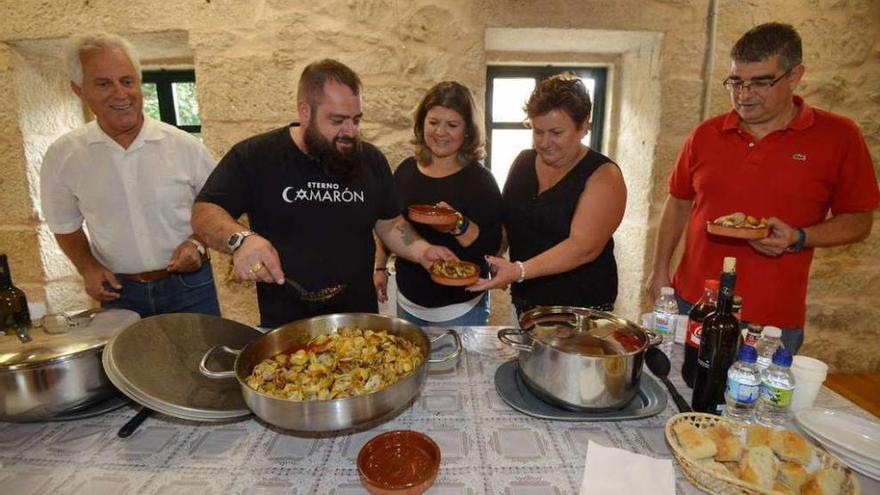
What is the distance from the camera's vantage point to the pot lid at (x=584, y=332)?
43.8 inches

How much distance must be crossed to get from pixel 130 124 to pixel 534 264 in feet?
5.95

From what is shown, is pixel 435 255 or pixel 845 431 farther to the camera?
pixel 435 255

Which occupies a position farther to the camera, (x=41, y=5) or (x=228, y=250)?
(x=41, y=5)

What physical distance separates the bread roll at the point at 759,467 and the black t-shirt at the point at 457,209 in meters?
1.36

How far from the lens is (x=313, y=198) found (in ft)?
5.83

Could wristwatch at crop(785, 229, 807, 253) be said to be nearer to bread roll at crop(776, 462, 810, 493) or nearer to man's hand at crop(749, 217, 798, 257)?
man's hand at crop(749, 217, 798, 257)

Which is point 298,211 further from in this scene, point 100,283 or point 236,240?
point 100,283

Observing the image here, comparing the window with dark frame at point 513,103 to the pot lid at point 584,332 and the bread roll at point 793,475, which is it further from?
the bread roll at point 793,475

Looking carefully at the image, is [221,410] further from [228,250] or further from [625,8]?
[625,8]

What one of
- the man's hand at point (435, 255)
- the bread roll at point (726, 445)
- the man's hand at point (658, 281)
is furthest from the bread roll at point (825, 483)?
the man's hand at point (658, 281)

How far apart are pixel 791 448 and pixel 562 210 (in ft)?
3.71

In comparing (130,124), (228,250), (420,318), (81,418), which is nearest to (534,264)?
(420,318)

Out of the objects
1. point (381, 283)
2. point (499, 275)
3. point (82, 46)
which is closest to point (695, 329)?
point (499, 275)

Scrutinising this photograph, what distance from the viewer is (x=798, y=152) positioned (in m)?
1.83
